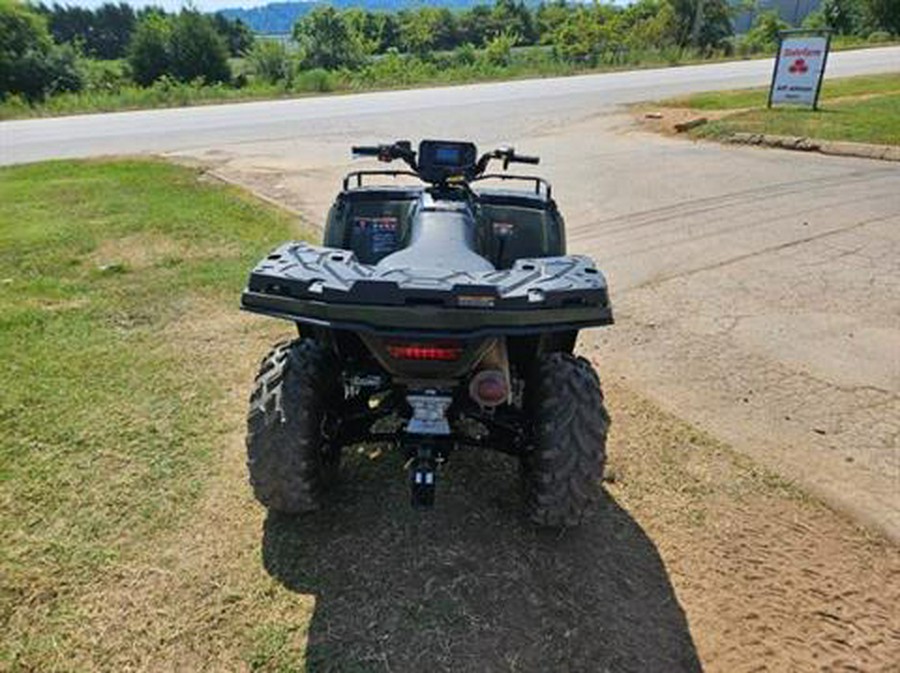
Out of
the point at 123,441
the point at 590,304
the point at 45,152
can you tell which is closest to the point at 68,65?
the point at 45,152

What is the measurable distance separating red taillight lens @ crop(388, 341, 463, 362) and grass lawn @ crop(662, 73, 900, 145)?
39.3ft

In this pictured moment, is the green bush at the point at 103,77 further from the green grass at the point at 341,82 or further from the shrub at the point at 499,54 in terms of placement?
the shrub at the point at 499,54

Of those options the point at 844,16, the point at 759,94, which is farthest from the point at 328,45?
the point at 844,16

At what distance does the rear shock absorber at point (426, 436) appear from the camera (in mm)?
2330

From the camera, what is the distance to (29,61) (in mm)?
28453

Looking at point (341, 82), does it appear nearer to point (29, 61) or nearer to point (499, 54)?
point (499, 54)

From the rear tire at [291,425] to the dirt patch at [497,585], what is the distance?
0.26m

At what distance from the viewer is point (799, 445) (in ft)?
11.5

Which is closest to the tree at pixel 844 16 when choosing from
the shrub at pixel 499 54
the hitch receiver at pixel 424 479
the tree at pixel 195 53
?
the shrub at pixel 499 54

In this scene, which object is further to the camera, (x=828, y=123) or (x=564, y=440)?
(x=828, y=123)

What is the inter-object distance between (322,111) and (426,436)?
1764 cm

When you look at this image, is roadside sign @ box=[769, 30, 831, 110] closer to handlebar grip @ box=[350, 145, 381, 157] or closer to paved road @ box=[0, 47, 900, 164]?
paved road @ box=[0, 47, 900, 164]

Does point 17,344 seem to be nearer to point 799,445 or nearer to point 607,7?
point 799,445

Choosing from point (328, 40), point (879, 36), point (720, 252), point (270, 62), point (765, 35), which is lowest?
point (879, 36)
